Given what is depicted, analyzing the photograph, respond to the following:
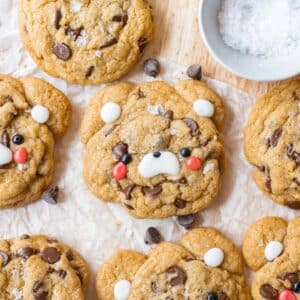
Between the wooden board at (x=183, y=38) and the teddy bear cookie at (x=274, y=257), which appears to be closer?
the teddy bear cookie at (x=274, y=257)

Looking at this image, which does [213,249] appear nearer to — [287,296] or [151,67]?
[287,296]

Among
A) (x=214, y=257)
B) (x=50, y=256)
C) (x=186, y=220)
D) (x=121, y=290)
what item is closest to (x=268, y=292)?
(x=214, y=257)

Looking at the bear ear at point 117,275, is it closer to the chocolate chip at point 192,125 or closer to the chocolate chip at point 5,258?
the chocolate chip at point 5,258

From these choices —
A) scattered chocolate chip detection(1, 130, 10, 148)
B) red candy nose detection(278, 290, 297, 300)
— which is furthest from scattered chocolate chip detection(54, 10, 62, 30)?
red candy nose detection(278, 290, 297, 300)

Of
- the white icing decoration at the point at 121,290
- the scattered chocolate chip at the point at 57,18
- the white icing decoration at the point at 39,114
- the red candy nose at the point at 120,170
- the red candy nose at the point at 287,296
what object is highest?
the scattered chocolate chip at the point at 57,18

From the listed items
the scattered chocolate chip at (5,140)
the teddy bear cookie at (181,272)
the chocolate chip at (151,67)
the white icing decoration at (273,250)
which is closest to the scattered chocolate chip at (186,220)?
the teddy bear cookie at (181,272)

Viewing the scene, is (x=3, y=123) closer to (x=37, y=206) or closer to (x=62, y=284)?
(x=37, y=206)
